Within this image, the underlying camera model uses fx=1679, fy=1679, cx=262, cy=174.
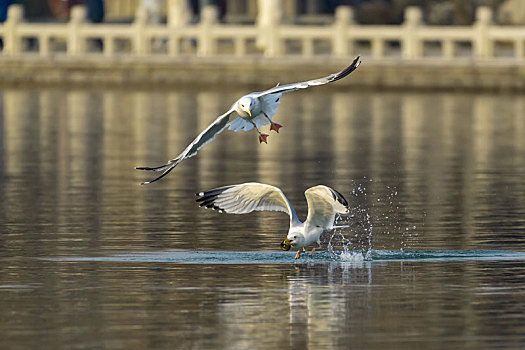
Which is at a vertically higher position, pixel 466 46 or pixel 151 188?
pixel 466 46

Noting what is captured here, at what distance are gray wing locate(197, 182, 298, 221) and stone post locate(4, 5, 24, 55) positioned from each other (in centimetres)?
3696

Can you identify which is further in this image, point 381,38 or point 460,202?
point 381,38

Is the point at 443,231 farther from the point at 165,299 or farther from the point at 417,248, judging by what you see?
the point at 165,299

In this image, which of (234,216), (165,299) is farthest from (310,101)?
(165,299)

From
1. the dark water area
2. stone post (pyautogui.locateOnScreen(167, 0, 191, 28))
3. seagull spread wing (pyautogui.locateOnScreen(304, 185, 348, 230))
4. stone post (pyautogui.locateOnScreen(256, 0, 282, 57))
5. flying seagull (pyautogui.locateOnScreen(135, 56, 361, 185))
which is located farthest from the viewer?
stone post (pyautogui.locateOnScreen(167, 0, 191, 28))

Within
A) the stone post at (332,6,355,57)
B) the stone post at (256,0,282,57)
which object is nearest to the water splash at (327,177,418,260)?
the stone post at (332,6,355,57)

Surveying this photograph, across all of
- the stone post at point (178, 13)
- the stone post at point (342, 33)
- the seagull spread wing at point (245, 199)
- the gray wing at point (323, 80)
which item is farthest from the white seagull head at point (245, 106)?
the stone post at point (178, 13)

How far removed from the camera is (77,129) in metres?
35.3

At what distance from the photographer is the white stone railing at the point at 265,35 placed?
4728 cm

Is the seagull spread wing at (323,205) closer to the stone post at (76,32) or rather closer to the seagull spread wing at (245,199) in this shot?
the seagull spread wing at (245,199)

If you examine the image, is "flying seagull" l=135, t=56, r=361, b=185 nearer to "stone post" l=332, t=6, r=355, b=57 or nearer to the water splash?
the water splash

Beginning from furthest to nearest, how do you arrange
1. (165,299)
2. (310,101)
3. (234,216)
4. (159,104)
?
(310,101)
(159,104)
(234,216)
(165,299)

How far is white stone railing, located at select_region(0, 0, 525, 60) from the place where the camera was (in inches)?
1861

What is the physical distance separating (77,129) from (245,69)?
45.1ft
